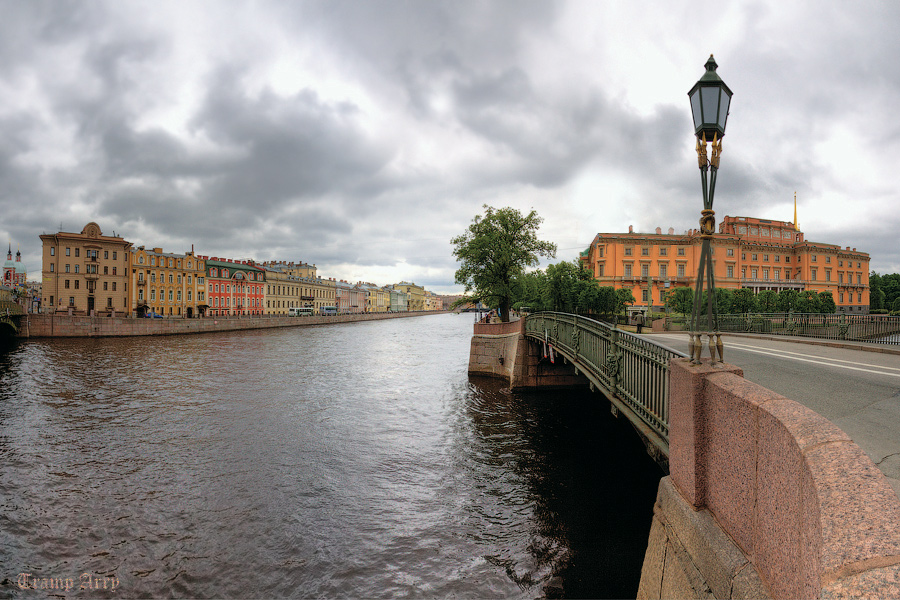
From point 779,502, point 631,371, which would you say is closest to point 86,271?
point 631,371

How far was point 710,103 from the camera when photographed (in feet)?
14.3

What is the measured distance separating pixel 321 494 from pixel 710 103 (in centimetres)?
992

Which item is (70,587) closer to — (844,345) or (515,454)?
(515,454)

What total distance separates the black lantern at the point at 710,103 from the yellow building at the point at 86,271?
7276 cm

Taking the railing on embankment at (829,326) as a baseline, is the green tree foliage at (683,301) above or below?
above

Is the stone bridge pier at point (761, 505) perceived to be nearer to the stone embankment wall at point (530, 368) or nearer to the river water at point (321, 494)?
the river water at point (321, 494)

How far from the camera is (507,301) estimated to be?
1460 inches

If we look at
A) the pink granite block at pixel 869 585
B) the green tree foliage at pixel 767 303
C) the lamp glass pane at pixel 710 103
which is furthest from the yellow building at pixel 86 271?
the green tree foliage at pixel 767 303

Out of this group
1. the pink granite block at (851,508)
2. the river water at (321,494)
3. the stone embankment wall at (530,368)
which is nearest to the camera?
the pink granite block at (851,508)

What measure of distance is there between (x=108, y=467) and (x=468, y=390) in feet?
45.0

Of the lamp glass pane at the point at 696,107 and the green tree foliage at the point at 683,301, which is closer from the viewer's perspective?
the lamp glass pane at the point at 696,107

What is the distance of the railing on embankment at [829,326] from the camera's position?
13.4 m

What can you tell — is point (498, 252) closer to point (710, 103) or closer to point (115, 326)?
point (710, 103)

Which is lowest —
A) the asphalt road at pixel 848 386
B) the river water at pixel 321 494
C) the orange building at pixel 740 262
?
the river water at pixel 321 494
